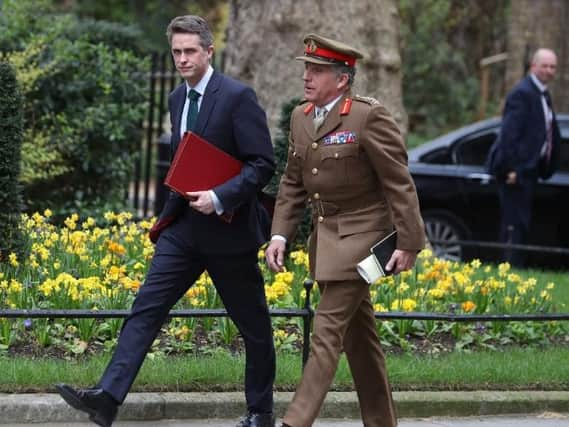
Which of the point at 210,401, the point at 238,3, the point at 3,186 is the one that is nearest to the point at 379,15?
the point at 238,3

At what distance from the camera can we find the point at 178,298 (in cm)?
652

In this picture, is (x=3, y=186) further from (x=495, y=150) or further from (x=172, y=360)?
(x=495, y=150)

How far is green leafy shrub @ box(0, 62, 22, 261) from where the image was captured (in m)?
8.58

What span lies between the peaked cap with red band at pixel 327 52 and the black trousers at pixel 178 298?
3.12ft

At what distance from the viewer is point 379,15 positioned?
11.9 meters

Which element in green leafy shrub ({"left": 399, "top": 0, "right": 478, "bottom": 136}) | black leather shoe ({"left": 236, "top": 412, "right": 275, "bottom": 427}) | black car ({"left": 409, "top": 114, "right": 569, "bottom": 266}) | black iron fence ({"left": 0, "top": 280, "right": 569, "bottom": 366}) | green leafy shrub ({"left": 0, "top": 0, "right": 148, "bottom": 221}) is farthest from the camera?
green leafy shrub ({"left": 399, "top": 0, "right": 478, "bottom": 136})

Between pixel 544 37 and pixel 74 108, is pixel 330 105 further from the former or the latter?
pixel 544 37

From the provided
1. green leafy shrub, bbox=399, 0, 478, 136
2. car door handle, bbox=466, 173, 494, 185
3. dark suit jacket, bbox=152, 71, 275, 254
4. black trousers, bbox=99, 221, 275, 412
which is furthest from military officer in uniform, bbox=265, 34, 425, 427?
green leafy shrub, bbox=399, 0, 478, 136

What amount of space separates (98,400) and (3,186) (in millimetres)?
2779

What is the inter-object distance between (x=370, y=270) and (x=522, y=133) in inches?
262

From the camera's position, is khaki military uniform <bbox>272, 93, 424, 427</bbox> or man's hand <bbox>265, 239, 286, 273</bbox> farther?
man's hand <bbox>265, 239, 286, 273</bbox>

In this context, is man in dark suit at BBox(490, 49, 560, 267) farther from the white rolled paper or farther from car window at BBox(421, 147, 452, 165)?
the white rolled paper

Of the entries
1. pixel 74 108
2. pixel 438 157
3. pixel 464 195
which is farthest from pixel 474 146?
pixel 74 108

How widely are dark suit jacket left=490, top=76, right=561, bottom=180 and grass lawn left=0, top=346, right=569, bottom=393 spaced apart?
13.5 feet
